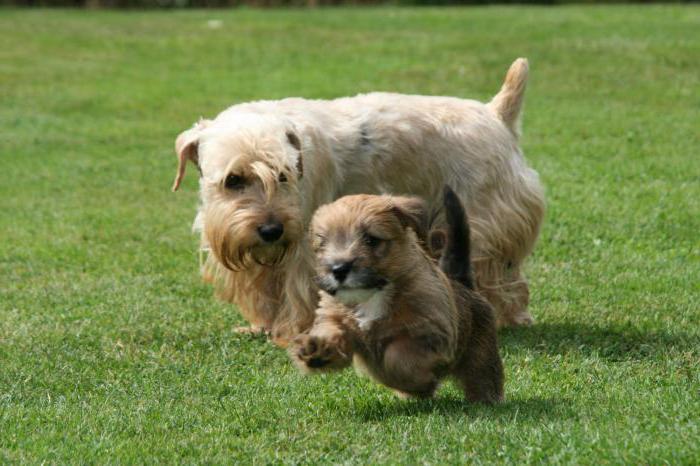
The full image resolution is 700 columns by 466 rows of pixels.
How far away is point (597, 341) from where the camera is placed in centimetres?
721

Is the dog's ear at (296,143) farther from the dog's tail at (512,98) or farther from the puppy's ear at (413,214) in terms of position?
the dog's tail at (512,98)

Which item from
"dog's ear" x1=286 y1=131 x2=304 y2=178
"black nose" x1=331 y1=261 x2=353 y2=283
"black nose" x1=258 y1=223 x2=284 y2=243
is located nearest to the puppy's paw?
"black nose" x1=331 y1=261 x2=353 y2=283

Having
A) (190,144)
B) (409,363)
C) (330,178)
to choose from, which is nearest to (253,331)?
(330,178)

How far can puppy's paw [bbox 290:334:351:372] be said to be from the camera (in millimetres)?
5277

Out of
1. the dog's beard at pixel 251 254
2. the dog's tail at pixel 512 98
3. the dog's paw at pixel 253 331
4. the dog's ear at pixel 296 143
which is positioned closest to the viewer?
the dog's beard at pixel 251 254

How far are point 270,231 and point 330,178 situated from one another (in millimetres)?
836

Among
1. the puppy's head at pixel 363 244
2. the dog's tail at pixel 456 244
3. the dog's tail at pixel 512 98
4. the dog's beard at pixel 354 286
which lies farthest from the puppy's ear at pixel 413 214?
the dog's tail at pixel 512 98

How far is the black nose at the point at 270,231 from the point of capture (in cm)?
664

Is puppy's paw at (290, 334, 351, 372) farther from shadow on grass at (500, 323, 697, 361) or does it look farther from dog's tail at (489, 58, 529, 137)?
dog's tail at (489, 58, 529, 137)

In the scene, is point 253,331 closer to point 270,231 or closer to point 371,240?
point 270,231

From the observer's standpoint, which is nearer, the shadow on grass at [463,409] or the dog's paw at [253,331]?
the shadow on grass at [463,409]

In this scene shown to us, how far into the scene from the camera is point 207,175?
698cm

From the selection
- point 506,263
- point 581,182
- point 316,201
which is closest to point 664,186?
point 581,182

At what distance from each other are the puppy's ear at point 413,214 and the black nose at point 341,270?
43cm
